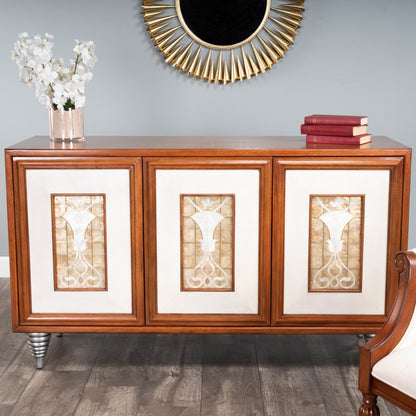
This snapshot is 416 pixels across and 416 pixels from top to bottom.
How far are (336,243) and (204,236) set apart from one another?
522mm

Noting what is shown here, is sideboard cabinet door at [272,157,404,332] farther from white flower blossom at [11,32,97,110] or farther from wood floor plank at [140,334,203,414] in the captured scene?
white flower blossom at [11,32,97,110]

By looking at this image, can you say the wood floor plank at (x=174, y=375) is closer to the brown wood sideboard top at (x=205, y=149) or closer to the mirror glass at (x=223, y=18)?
the brown wood sideboard top at (x=205, y=149)

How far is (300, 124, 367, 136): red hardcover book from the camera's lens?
258cm

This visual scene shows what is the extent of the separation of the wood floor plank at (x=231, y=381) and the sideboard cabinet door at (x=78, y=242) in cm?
37

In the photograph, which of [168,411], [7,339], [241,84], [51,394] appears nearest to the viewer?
[168,411]

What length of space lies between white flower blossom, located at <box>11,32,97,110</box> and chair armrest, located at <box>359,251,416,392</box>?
150cm

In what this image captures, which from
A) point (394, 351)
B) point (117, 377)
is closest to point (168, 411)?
point (117, 377)

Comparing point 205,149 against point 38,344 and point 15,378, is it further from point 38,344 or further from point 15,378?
point 15,378

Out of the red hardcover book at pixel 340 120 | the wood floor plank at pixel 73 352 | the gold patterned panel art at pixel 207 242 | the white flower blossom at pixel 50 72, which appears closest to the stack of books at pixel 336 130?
the red hardcover book at pixel 340 120

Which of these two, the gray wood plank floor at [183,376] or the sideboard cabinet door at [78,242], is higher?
the sideboard cabinet door at [78,242]

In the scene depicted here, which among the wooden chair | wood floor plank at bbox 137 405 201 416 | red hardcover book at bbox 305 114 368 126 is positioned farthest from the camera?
red hardcover book at bbox 305 114 368 126

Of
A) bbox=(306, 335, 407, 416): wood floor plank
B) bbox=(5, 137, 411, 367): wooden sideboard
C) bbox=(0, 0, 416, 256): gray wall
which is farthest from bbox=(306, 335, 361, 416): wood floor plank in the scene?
bbox=(0, 0, 416, 256): gray wall

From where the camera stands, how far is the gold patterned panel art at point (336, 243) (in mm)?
2543

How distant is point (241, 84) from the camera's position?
3.51 meters
